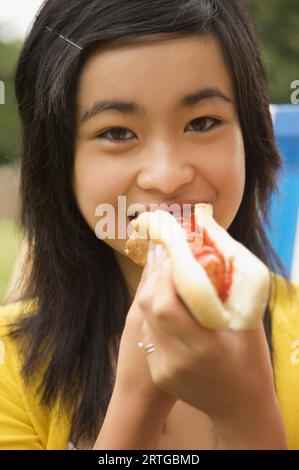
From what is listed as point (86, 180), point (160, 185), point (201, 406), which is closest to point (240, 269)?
point (201, 406)

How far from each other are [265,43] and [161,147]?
6.28 metres

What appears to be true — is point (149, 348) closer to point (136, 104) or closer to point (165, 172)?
point (165, 172)

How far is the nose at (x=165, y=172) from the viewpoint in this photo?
4.20 feet

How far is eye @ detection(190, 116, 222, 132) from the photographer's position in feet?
4.45

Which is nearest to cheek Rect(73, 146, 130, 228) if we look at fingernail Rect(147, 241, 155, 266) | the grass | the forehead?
the forehead

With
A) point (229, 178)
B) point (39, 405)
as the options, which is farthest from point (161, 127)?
point (39, 405)

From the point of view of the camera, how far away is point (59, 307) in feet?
5.48

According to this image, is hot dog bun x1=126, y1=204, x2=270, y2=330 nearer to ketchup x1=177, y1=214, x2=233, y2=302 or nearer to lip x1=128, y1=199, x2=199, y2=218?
ketchup x1=177, y1=214, x2=233, y2=302

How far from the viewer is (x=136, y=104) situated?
130cm

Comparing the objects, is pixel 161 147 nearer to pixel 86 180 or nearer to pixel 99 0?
pixel 86 180

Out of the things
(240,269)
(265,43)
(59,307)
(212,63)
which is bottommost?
(59,307)

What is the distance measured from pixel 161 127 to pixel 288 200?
1.48m

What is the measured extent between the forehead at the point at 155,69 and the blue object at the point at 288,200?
1.15 metres

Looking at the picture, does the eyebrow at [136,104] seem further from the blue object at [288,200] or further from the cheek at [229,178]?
the blue object at [288,200]
